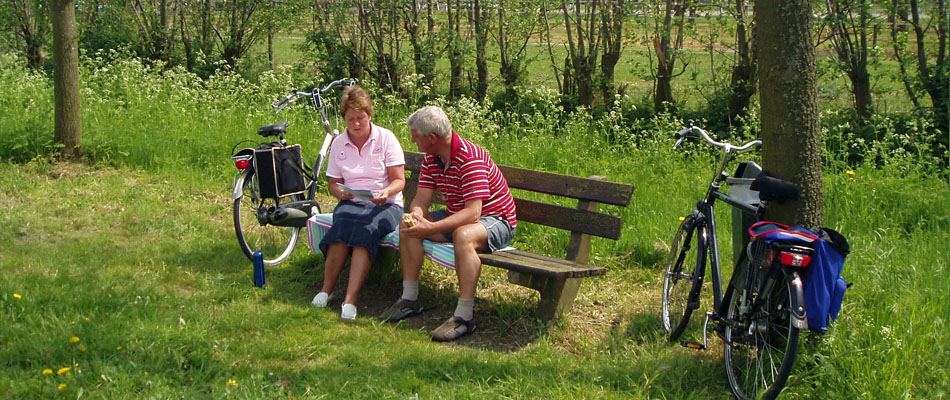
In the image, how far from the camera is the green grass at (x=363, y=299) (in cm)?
387

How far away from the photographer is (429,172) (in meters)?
5.23

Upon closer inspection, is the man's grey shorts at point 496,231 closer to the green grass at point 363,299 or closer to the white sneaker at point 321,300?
the green grass at point 363,299

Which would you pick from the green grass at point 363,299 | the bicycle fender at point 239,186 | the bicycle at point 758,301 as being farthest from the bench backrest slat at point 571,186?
the bicycle fender at point 239,186

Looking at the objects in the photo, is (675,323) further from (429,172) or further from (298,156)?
(298,156)

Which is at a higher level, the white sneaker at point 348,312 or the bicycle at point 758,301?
the bicycle at point 758,301

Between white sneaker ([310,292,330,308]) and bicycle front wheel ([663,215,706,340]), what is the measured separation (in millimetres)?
2006

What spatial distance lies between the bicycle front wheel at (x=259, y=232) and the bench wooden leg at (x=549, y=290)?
1935 millimetres

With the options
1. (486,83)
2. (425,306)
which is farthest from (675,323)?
(486,83)

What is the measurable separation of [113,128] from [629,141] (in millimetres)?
5033

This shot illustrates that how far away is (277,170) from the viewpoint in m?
5.84

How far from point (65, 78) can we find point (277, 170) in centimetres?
341

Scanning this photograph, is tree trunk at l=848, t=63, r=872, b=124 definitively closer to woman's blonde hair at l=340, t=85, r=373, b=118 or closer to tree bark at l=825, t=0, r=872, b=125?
tree bark at l=825, t=0, r=872, b=125

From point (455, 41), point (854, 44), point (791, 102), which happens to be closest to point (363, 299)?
point (791, 102)

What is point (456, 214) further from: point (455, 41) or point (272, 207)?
point (455, 41)
